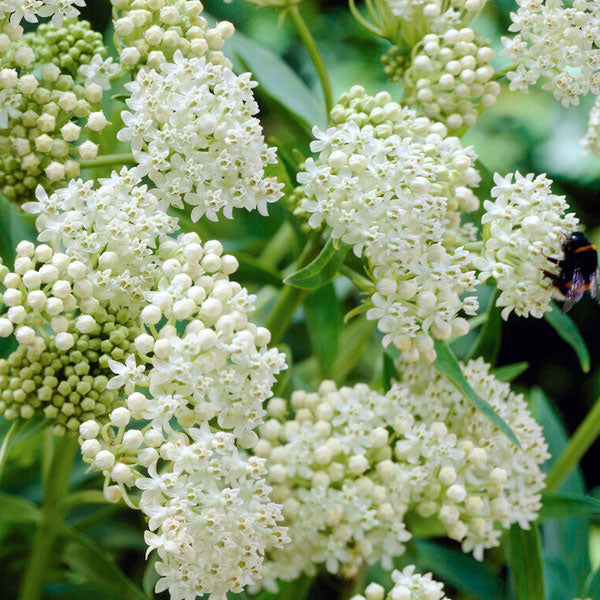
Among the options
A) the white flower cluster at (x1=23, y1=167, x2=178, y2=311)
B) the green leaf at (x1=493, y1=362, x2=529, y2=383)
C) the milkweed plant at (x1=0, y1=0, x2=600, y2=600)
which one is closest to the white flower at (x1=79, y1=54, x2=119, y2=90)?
the milkweed plant at (x1=0, y1=0, x2=600, y2=600)

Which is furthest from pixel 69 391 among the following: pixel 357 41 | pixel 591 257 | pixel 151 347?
pixel 357 41

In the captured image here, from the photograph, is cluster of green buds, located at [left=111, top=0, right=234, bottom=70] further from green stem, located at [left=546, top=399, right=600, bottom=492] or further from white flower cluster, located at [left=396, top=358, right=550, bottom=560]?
green stem, located at [left=546, top=399, right=600, bottom=492]

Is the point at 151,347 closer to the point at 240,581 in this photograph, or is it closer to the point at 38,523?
the point at 240,581

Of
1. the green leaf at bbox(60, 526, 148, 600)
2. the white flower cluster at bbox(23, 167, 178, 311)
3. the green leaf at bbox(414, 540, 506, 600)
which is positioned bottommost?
the green leaf at bbox(414, 540, 506, 600)

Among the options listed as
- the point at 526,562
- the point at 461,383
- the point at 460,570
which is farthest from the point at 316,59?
the point at 460,570

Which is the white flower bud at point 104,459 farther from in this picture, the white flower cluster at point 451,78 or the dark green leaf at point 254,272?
the white flower cluster at point 451,78

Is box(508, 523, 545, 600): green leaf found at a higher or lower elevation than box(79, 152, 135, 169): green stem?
lower

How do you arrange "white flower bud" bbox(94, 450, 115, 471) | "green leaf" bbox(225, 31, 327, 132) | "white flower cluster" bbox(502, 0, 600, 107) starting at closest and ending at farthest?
"white flower bud" bbox(94, 450, 115, 471)
"white flower cluster" bbox(502, 0, 600, 107)
"green leaf" bbox(225, 31, 327, 132)
